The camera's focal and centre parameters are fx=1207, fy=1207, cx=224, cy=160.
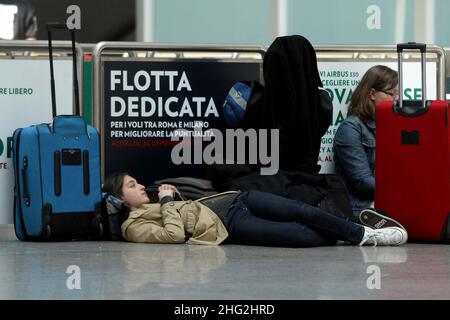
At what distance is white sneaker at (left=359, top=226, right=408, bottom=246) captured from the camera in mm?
7250

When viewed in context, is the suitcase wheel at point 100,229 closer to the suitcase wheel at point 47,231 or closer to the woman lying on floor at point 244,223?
the woman lying on floor at point 244,223

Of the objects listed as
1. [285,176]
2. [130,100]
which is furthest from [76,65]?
[285,176]

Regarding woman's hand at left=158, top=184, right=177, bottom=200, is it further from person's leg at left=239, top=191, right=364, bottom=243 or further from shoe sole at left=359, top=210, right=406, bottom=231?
shoe sole at left=359, top=210, right=406, bottom=231

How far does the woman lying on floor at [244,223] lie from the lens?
282 inches

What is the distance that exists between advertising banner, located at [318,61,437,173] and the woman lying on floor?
1.32m

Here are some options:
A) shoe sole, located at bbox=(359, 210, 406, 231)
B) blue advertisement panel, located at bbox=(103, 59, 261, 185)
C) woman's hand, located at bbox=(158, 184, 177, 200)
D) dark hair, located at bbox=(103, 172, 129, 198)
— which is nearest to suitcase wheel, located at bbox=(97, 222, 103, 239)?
dark hair, located at bbox=(103, 172, 129, 198)

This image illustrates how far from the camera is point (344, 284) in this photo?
18.2 ft

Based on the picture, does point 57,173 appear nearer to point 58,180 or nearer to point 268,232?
point 58,180

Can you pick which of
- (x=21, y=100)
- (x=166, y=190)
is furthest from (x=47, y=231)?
(x=21, y=100)

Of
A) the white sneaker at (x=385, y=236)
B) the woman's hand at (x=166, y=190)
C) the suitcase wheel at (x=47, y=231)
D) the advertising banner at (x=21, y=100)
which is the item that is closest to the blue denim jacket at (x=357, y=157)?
the white sneaker at (x=385, y=236)

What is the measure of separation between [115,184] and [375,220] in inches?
66.1

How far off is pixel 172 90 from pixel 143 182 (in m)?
0.67
